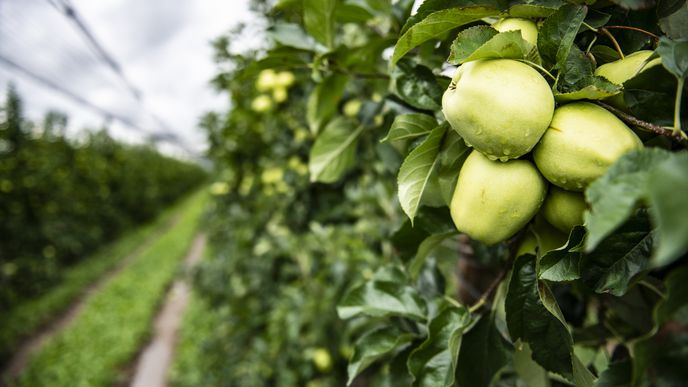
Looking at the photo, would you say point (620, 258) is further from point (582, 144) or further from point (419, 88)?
point (419, 88)

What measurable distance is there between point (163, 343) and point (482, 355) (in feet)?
15.7

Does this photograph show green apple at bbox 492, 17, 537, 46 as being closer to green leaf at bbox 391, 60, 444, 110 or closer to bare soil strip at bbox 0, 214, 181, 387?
green leaf at bbox 391, 60, 444, 110

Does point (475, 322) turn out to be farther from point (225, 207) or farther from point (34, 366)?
point (34, 366)

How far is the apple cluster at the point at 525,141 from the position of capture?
0.32m

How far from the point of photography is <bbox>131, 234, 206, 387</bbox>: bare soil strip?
12.6 ft

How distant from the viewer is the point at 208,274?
10.7 ft

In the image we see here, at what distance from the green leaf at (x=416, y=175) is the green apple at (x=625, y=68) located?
0.15 meters

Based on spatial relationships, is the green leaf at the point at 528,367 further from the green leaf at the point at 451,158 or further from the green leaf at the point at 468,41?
the green leaf at the point at 468,41

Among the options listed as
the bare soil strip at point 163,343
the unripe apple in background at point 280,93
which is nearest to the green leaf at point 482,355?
the unripe apple in background at point 280,93

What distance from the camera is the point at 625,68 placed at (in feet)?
1.17

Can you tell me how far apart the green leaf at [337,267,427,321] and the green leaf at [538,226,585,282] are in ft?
0.87

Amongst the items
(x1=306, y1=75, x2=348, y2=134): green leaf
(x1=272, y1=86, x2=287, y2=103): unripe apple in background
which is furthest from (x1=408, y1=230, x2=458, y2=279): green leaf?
(x1=272, y1=86, x2=287, y2=103): unripe apple in background

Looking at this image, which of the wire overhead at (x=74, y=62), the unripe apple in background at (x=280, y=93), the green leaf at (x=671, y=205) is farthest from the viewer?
the wire overhead at (x=74, y=62)

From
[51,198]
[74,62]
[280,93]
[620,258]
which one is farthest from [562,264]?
[51,198]
